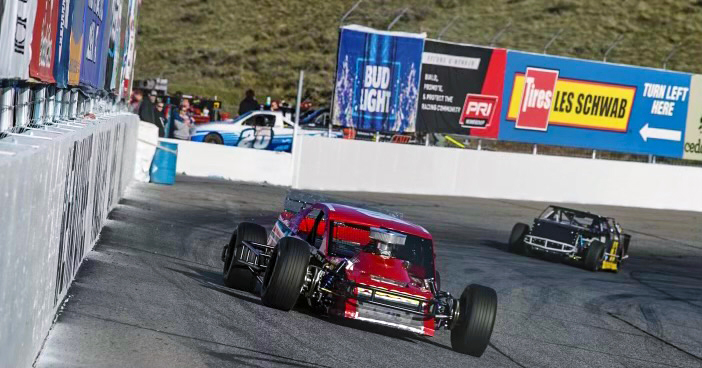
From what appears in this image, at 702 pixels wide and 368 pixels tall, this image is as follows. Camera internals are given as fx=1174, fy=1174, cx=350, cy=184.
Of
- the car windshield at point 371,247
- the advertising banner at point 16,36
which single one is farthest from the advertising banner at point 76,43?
the advertising banner at point 16,36

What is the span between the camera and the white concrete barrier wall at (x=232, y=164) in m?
28.1

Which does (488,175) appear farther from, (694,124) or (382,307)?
(382,307)

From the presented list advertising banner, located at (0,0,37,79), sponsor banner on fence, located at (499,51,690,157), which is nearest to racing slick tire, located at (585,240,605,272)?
sponsor banner on fence, located at (499,51,690,157)

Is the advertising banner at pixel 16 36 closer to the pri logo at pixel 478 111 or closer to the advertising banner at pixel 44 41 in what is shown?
the advertising banner at pixel 44 41

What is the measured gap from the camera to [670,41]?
56.9m

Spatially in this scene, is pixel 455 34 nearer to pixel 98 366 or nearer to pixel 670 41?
pixel 670 41

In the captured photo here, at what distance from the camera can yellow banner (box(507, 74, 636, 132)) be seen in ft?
108

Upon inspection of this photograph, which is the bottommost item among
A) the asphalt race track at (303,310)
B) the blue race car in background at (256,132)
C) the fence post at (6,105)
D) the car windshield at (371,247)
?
the asphalt race track at (303,310)

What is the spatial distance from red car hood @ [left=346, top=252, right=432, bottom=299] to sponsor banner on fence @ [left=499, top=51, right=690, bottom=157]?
21.9m

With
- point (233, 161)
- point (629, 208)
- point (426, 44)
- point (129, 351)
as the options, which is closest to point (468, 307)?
point (129, 351)

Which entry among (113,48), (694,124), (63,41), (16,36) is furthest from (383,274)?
(694,124)

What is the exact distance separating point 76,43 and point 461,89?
74.4 ft

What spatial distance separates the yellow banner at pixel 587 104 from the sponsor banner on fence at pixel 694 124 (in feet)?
→ 7.02

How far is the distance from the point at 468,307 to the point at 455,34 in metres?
47.9
